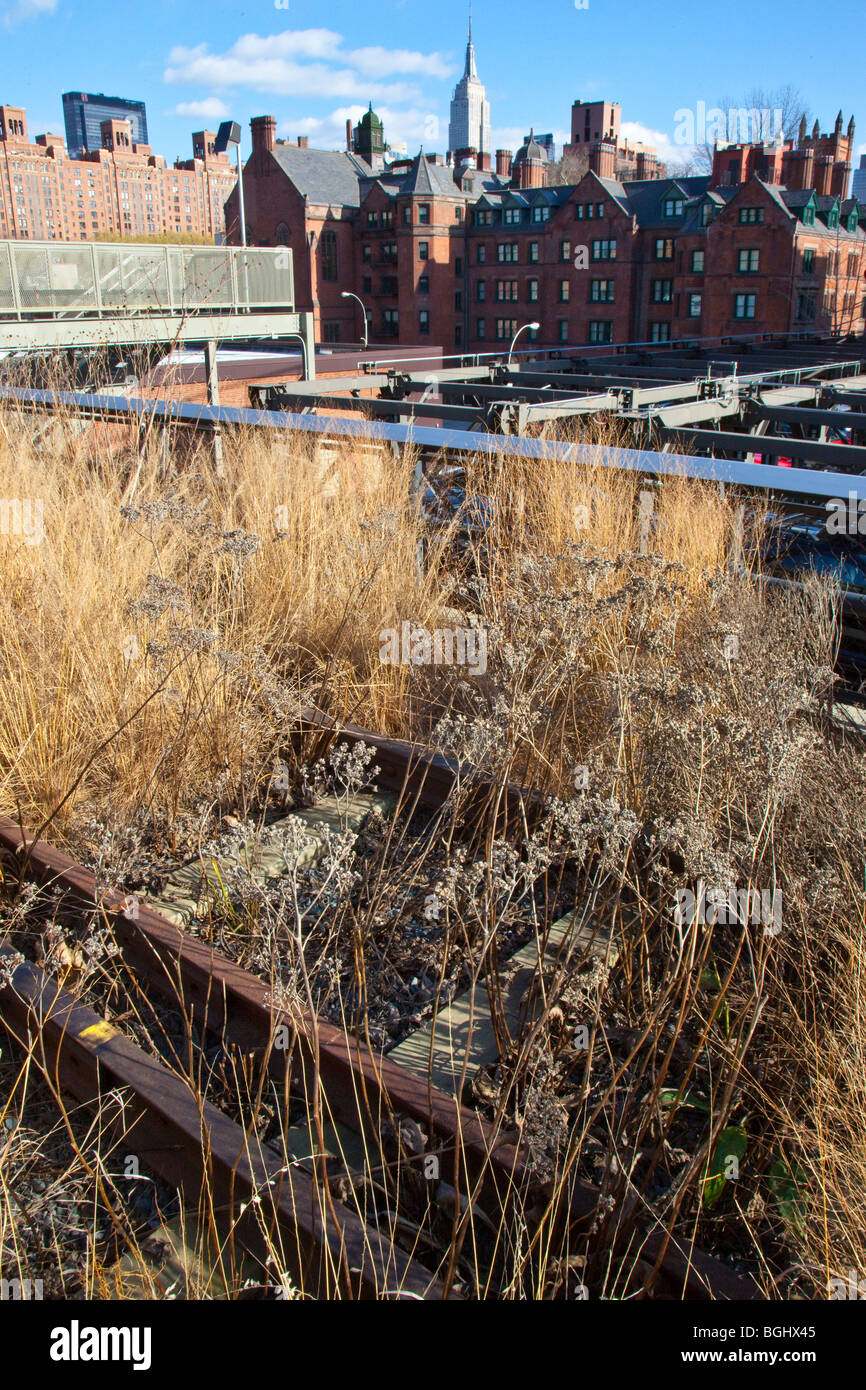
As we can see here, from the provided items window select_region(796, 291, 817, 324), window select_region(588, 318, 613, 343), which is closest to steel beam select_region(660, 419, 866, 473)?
window select_region(796, 291, 817, 324)

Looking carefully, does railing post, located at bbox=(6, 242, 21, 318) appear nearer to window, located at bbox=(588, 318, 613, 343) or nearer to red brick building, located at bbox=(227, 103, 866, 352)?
red brick building, located at bbox=(227, 103, 866, 352)

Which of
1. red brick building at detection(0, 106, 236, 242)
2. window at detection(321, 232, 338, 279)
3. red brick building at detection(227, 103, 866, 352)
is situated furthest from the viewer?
red brick building at detection(0, 106, 236, 242)

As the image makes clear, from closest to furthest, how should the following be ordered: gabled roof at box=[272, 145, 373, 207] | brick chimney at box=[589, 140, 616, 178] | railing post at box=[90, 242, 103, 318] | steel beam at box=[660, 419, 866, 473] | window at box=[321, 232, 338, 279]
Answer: steel beam at box=[660, 419, 866, 473] < railing post at box=[90, 242, 103, 318] < brick chimney at box=[589, 140, 616, 178] < gabled roof at box=[272, 145, 373, 207] < window at box=[321, 232, 338, 279]

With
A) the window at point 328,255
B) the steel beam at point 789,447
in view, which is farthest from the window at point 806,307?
the steel beam at point 789,447

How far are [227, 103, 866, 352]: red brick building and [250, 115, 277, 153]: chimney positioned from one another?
0.10 metres

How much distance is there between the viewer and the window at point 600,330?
2106 inches

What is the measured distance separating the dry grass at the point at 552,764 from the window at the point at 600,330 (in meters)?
51.3

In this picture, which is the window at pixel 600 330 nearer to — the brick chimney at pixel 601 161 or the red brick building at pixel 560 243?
the red brick building at pixel 560 243

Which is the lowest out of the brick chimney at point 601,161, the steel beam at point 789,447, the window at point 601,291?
the steel beam at point 789,447

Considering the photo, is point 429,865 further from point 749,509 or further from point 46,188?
point 46,188

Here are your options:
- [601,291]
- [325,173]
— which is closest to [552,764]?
[601,291]

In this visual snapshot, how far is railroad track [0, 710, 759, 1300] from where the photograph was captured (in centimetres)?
193
